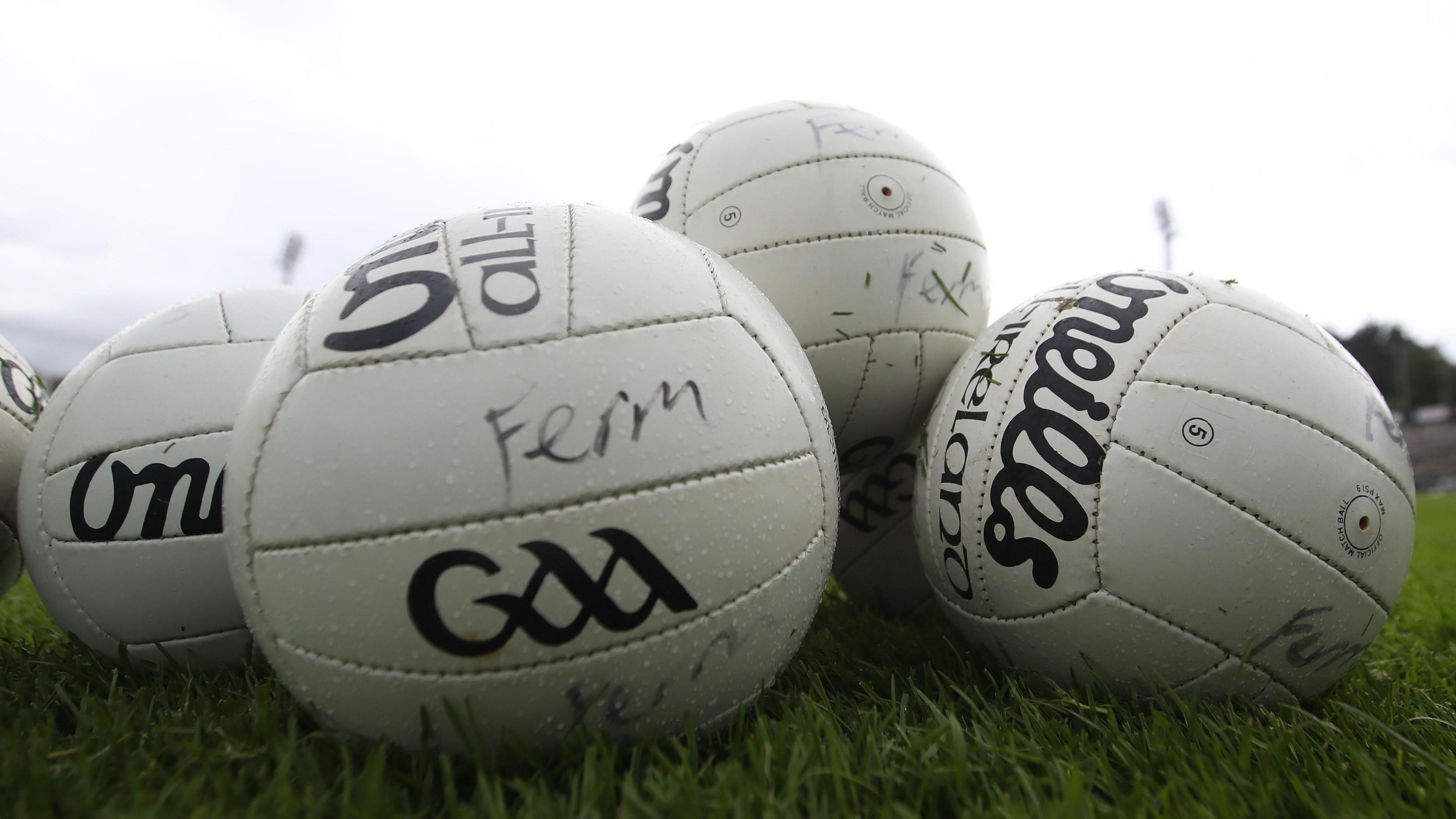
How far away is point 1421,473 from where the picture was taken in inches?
1507

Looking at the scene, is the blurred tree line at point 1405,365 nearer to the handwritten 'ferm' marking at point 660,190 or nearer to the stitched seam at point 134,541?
the handwritten 'ferm' marking at point 660,190

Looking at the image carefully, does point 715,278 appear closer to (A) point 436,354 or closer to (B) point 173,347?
(A) point 436,354

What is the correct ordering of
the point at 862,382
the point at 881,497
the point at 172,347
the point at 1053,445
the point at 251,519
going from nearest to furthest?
the point at 251,519 < the point at 1053,445 < the point at 172,347 < the point at 862,382 < the point at 881,497

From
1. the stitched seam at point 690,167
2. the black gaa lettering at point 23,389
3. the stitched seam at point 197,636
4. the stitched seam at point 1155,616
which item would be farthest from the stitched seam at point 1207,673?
the black gaa lettering at point 23,389

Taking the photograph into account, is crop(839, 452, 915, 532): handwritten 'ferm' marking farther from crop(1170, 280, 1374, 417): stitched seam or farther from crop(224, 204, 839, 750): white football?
crop(224, 204, 839, 750): white football

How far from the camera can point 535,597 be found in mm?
1218

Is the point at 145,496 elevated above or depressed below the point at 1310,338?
below

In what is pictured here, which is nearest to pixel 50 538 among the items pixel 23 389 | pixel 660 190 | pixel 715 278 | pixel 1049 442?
pixel 23 389

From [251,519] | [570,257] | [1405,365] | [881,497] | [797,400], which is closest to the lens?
[251,519]

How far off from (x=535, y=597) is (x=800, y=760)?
51 centimetres

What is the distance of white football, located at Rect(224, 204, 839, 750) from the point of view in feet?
4.02

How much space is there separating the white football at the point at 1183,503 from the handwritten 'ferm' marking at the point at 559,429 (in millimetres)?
873

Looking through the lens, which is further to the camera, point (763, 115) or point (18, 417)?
point (763, 115)

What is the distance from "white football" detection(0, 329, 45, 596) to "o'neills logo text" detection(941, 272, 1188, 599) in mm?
2429
